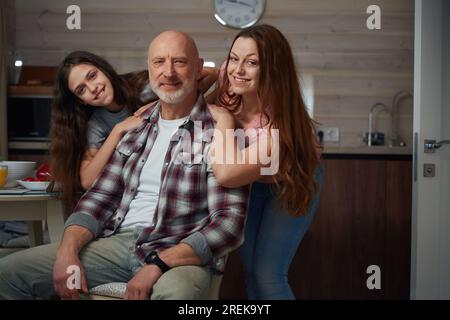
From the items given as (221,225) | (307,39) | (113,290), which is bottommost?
(113,290)

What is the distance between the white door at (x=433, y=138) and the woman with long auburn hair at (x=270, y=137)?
512 mm

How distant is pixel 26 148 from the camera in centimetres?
129

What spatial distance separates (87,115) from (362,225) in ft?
2.97

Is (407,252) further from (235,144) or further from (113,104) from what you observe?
(113,104)

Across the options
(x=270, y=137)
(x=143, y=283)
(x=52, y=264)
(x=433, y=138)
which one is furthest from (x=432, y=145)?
(x=52, y=264)

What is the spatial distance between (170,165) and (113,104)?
17 cm

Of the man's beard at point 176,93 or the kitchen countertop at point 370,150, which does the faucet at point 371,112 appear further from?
the man's beard at point 176,93

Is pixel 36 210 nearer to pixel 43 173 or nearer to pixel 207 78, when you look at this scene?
pixel 43 173

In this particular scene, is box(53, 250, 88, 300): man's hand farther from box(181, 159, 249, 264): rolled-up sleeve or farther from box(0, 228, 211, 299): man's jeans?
box(181, 159, 249, 264): rolled-up sleeve

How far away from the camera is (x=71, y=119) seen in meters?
0.98

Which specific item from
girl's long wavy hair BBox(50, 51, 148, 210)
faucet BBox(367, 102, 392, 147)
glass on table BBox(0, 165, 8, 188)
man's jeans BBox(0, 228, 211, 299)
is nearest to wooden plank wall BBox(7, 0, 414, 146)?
faucet BBox(367, 102, 392, 147)

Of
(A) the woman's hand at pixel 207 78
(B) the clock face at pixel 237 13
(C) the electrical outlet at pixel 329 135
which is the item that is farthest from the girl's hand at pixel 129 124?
(C) the electrical outlet at pixel 329 135

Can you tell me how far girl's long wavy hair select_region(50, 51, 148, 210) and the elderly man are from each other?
0.06 metres

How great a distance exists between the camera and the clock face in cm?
141
